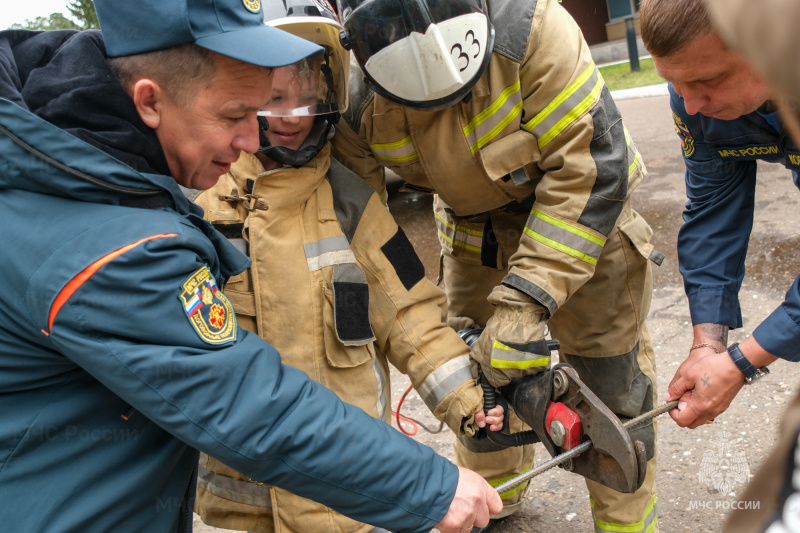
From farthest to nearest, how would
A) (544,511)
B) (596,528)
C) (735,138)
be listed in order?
1. (544,511)
2. (596,528)
3. (735,138)

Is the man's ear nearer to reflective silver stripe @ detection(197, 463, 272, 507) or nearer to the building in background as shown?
reflective silver stripe @ detection(197, 463, 272, 507)

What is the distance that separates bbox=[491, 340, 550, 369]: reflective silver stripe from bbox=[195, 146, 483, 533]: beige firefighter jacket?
116mm

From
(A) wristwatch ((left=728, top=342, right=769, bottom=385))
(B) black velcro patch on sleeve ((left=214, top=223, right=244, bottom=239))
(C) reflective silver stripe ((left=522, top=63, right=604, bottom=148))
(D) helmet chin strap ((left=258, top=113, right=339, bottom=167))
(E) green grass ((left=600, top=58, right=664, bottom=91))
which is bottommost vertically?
(E) green grass ((left=600, top=58, right=664, bottom=91))

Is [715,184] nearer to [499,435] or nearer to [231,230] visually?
[499,435]

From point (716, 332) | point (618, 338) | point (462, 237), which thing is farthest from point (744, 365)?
point (462, 237)

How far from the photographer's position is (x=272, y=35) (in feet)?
4.99

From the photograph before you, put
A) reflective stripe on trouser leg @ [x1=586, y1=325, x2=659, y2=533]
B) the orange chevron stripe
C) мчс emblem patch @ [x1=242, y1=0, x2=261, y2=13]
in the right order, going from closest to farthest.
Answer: the orange chevron stripe → мчс emblem patch @ [x1=242, y1=0, x2=261, y2=13] → reflective stripe on trouser leg @ [x1=586, y1=325, x2=659, y2=533]

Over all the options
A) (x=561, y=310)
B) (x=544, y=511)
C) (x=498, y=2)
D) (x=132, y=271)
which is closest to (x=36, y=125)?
(x=132, y=271)

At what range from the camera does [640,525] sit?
8.47 ft

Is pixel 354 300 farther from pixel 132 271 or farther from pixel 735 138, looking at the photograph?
pixel 735 138

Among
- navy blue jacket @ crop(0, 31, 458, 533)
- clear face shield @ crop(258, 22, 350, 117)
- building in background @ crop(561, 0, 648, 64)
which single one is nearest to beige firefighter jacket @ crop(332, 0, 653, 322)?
clear face shield @ crop(258, 22, 350, 117)

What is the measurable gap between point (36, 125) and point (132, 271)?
31cm

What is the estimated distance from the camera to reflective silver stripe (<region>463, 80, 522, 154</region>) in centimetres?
213

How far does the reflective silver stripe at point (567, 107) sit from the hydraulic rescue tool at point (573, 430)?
2.29ft
